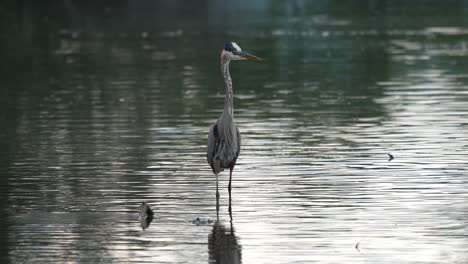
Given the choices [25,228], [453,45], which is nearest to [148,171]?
[25,228]

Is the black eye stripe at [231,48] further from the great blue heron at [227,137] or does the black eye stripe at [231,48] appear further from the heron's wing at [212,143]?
the heron's wing at [212,143]

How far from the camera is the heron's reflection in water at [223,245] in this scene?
13.1 m

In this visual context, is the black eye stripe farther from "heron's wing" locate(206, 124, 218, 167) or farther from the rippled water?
the rippled water

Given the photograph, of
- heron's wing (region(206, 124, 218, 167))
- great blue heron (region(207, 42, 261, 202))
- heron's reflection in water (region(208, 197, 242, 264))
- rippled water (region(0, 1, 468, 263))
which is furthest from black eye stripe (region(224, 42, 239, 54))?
heron's reflection in water (region(208, 197, 242, 264))

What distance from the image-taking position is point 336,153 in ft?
66.6

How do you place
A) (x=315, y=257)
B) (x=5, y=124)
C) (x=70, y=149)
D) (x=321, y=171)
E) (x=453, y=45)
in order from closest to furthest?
(x=315, y=257) < (x=321, y=171) < (x=70, y=149) < (x=5, y=124) < (x=453, y=45)

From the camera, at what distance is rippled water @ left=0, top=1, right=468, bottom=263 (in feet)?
45.5

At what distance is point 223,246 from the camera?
13.7 meters

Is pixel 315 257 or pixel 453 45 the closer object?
pixel 315 257

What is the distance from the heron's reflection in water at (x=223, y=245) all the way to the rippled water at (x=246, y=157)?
3cm

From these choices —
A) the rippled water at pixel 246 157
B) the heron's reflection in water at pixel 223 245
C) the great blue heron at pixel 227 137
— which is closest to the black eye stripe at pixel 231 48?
the great blue heron at pixel 227 137

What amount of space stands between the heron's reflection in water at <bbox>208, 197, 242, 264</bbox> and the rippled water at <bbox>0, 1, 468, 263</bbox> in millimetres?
25

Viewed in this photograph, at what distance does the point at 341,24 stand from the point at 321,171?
46057 millimetres

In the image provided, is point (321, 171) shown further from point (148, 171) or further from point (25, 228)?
point (25, 228)
